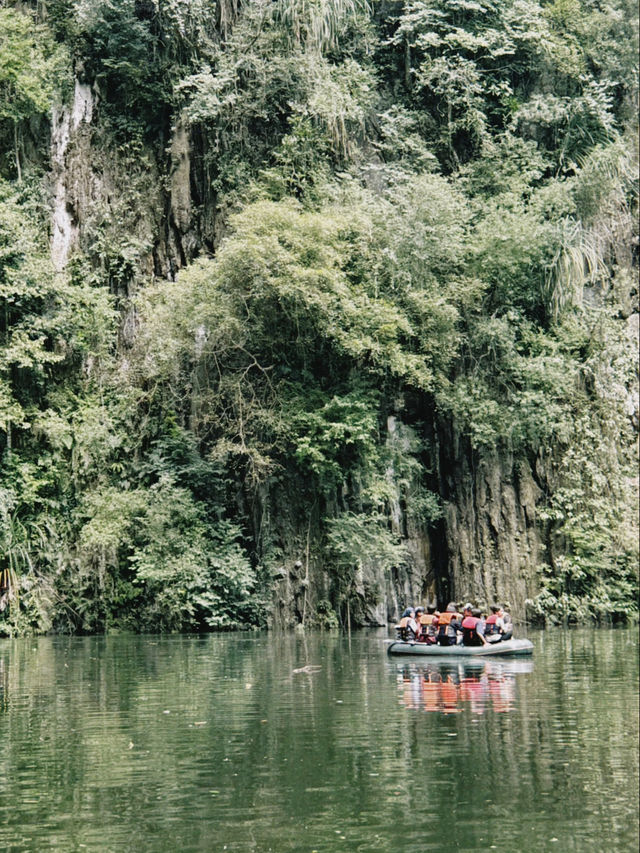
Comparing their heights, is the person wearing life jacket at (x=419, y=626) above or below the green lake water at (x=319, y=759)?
above

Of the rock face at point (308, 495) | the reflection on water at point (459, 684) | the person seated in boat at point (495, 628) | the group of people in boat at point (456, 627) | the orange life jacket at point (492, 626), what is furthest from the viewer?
the rock face at point (308, 495)

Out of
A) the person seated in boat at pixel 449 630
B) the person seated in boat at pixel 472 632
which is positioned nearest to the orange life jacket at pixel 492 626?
the person seated in boat at pixel 449 630

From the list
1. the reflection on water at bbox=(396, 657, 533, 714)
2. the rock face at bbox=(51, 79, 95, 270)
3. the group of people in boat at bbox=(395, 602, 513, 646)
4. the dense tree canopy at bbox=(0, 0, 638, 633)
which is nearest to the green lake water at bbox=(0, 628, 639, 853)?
the reflection on water at bbox=(396, 657, 533, 714)

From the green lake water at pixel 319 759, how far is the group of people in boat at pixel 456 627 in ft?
7.55

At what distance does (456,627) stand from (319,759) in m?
12.8

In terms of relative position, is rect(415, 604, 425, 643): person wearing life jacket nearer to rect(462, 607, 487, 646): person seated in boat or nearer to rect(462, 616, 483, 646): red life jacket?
rect(462, 607, 487, 646): person seated in boat

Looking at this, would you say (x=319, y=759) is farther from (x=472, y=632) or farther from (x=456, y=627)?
(x=456, y=627)

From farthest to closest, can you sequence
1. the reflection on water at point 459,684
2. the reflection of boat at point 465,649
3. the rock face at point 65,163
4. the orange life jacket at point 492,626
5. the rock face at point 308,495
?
the rock face at point 65,163, the rock face at point 308,495, the orange life jacket at point 492,626, the reflection of boat at point 465,649, the reflection on water at point 459,684

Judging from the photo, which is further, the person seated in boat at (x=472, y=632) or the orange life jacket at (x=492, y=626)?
the orange life jacket at (x=492, y=626)

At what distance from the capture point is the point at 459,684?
19.0 meters

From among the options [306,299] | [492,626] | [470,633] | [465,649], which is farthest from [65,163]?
[465,649]

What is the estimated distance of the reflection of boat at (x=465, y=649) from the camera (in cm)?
2283

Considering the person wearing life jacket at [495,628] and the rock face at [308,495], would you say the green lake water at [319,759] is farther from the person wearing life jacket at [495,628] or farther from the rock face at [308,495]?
the rock face at [308,495]

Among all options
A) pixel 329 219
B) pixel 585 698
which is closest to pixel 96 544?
pixel 329 219
